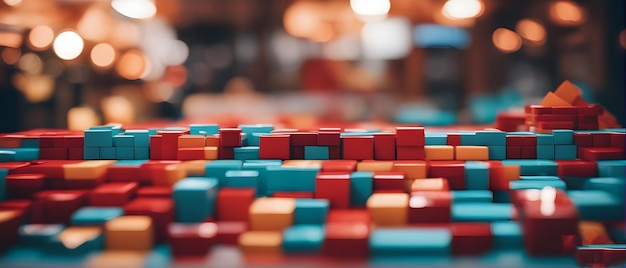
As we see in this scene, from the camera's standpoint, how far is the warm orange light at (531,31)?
5578mm

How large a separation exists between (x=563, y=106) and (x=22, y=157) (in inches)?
63.1

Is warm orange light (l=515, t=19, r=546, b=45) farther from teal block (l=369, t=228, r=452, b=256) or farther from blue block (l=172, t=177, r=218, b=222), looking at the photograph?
blue block (l=172, t=177, r=218, b=222)

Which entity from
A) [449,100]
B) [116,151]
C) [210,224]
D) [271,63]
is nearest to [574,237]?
[210,224]

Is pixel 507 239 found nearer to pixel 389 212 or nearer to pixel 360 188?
pixel 389 212

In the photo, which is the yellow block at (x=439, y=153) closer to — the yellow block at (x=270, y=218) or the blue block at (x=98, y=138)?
the yellow block at (x=270, y=218)

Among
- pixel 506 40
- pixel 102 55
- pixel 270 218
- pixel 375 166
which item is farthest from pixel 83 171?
pixel 506 40

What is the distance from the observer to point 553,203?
4.21ft

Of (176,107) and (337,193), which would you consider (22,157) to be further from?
(176,107)

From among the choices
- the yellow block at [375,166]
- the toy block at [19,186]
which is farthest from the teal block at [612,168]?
the toy block at [19,186]

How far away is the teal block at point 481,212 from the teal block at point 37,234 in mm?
942

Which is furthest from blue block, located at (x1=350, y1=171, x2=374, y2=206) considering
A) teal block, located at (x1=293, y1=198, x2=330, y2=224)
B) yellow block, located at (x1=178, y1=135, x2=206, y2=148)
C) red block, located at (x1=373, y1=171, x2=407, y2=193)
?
yellow block, located at (x1=178, y1=135, x2=206, y2=148)

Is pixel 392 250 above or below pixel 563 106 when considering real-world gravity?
below

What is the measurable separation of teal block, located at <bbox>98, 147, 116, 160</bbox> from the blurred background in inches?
45.1

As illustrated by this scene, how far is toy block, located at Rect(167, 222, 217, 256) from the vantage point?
4.16 ft
